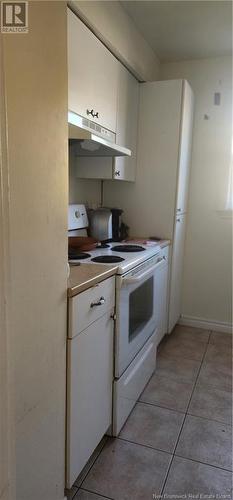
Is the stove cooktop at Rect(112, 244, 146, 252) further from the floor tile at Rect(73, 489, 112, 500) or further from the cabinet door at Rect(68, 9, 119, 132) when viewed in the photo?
the floor tile at Rect(73, 489, 112, 500)

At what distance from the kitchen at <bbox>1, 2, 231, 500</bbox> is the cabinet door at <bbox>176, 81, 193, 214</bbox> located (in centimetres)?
2

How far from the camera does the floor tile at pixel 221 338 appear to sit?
2.96 m

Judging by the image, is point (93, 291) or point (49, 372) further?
point (93, 291)

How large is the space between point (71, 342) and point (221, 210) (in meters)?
2.25

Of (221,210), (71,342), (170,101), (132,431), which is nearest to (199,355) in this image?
(132,431)

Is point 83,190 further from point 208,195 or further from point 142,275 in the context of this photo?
point 208,195

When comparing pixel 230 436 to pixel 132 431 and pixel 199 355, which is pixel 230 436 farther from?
pixel 199 355

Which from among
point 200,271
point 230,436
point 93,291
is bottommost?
point 230,436

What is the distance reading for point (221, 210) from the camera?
3.07 meters

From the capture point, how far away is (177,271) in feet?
9.94

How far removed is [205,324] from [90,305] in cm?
220

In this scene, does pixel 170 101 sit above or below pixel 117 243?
above

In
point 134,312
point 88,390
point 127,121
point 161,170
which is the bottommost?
point 88,390

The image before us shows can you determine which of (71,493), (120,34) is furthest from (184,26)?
(71,493)
